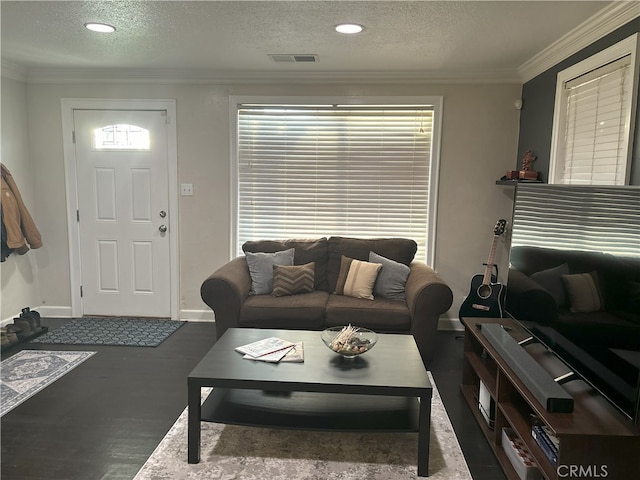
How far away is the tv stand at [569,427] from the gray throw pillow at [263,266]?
1.86 m

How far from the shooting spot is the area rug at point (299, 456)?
7.02 feet

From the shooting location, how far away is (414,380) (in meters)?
2.18

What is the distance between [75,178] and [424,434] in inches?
154

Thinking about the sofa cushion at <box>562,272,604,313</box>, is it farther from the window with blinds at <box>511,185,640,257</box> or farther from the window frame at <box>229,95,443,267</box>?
the window frame at <box>229,95,443,267</box>

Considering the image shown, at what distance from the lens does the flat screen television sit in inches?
65.0

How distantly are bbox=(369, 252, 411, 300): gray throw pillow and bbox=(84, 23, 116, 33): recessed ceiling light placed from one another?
8.54ft

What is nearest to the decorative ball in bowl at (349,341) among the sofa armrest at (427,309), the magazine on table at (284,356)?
the magazine on table at (284,356)

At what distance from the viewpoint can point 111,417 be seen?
262cm

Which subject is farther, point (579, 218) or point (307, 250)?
point (307, 250)

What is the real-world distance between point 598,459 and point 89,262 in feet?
14.3

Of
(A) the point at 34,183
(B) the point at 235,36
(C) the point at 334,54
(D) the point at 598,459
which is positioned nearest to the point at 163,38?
(B) the point at 235,36

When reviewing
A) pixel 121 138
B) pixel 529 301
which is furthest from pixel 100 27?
pixel 529 301

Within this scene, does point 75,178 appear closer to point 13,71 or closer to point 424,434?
point 13,71

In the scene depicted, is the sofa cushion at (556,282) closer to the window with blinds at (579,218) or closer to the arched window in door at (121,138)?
the window with blinds at (579,218)
